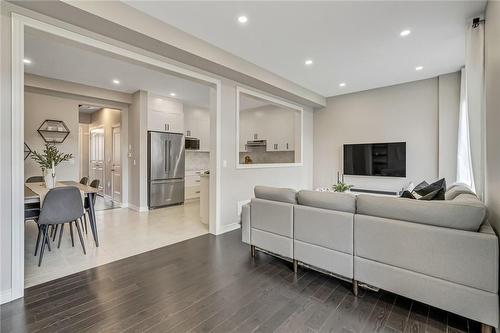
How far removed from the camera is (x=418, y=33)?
306 centimetres

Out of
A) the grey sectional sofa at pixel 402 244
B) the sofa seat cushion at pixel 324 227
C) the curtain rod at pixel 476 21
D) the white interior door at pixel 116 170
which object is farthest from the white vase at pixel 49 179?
the curtain rod at pixel 476 21

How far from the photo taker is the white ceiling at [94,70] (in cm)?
341

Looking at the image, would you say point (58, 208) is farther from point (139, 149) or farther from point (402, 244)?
point (402, 244)

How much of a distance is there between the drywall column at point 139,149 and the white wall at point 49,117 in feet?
4.20

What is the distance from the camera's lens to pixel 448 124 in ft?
14.8

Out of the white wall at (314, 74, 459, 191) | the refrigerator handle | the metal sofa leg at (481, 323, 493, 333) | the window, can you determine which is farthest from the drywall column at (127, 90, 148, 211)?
the metal sofa leg at (481, 323, 493, 333)

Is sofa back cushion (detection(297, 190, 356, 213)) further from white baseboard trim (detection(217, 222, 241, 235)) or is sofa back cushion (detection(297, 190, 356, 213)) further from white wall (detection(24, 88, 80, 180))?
white wall (detection(24, 88, 80, 180))

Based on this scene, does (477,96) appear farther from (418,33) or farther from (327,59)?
(327,59)

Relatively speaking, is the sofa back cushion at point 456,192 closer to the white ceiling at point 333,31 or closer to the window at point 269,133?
Result: the white ceiling at point 333,31

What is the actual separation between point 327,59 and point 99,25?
3.26 metres

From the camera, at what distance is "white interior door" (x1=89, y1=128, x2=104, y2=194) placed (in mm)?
7586

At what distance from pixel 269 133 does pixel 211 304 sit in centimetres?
579

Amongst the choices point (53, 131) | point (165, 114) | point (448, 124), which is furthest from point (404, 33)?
point (53, 131)

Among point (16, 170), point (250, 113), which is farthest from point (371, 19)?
point (250, 113)
